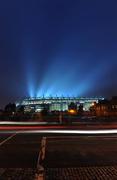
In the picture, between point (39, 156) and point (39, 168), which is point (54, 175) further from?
point (39, 156)

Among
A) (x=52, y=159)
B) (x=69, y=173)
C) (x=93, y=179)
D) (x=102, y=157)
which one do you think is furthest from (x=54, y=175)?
(x=102, y=157)

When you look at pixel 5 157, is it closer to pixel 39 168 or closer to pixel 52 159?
pixel 52 159

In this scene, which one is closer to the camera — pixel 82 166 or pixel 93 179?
pixel 93 179

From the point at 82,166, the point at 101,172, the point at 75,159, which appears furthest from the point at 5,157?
the point at 101,172

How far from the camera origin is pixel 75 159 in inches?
574

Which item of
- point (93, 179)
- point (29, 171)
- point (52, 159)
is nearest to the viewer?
point (93, 179)

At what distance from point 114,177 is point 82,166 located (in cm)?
245

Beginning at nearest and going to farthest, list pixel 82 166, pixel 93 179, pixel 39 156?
1. pixel 93 179
2. pixel 82 166
3. pixel 39 156

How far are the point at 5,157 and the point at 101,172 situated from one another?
5276 mm

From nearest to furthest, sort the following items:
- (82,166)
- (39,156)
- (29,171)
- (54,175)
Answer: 1. (54,175)
2. (29,171)
3. (82,166)
4. (39,156)

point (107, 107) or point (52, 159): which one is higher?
point (107, 107)

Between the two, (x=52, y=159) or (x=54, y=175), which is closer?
(x=54, y=175)

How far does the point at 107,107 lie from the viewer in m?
151

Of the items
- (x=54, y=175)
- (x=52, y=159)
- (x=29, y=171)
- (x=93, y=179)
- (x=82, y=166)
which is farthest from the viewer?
(x=52, y=159)
